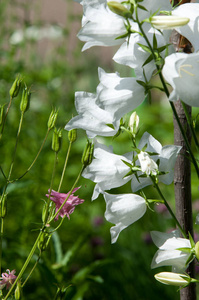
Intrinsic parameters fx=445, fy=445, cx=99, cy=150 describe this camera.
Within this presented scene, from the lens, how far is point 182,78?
45 centimetres

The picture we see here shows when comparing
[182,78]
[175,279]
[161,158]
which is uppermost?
[182,78]

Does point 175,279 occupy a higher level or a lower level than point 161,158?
lower

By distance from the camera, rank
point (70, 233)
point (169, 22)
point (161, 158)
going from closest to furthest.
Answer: point (169, 22) → point (161, 158) → point (70, 233)

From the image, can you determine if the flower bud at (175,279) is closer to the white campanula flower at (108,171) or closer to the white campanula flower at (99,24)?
the white campanula flower at (108,171)

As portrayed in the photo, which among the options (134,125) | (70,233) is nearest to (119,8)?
(134,125)


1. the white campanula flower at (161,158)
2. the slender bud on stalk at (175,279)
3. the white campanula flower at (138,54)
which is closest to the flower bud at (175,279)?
the slender bud on stalk at (175,279)

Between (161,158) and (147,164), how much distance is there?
0.17 feet

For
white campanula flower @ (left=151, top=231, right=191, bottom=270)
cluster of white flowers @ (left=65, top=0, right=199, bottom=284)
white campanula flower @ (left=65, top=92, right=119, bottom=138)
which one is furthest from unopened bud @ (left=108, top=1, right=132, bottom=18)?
white campanula flower @ (left=151, top=231, right=191, bottom=270)

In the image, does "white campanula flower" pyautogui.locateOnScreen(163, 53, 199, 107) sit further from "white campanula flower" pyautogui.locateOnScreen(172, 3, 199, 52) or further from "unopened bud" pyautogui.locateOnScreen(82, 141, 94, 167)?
"unopened bud" pyautogui.locateOnScreen(82, 141, 94, 167)

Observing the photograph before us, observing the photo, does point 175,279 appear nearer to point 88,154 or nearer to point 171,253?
point 171,253

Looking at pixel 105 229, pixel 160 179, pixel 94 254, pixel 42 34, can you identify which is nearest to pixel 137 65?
pixel 160 179

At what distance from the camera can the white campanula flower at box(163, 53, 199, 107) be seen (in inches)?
17.2

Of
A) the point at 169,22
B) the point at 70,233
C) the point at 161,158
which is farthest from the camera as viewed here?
the point at 70,233

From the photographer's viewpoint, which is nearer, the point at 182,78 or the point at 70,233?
the point at 182,78
